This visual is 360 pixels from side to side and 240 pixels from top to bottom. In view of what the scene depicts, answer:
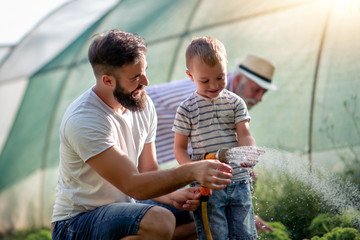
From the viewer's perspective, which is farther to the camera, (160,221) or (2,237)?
(2,237)

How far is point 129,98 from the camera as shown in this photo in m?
3.44

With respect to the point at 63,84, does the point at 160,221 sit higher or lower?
lower

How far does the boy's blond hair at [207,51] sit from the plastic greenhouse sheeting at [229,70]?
244 centimetres

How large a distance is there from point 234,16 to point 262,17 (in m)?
0.33

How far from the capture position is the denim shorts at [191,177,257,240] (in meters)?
3.36

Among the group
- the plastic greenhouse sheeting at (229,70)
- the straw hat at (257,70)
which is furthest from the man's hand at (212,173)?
the plastic greenhouse sheeting at (229,70)

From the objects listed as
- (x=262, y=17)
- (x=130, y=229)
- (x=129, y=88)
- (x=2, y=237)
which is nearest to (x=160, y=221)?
(x=130, y=229)

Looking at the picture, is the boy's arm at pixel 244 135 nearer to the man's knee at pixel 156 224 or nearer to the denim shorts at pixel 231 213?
the denim shorts at pixel 231 213

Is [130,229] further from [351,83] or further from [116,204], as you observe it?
[351,83]

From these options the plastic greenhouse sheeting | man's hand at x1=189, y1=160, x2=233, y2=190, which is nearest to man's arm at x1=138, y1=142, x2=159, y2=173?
man's hand at x1=189, y1=160, x2=233, y2=190

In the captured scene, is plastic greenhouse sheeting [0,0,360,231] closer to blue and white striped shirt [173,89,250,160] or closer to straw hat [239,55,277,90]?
straw hat [239,55,277,90]

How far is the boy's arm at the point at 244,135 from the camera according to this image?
339 cm

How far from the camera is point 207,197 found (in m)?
3.33

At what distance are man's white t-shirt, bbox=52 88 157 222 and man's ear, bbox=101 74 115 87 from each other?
11 cm
